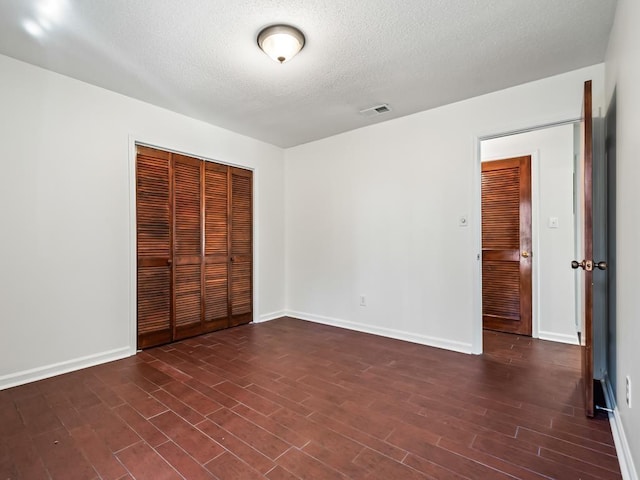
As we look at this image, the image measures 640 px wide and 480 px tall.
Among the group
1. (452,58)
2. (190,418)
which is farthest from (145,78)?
(190,418)

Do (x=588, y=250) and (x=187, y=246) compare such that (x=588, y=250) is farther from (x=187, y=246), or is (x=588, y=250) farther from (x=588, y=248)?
(x=187, y=246)

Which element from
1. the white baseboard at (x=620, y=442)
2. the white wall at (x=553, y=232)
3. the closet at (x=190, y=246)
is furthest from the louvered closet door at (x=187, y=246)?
the white wall at (x=553, y=232)

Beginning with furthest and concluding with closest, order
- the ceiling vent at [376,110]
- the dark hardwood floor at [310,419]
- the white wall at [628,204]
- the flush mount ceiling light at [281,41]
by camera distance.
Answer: the ceiling vent at [376,110], the flush mount ceiling light at [281,41], the dark hardwood floor at [310,419], the white wall at [628,204]

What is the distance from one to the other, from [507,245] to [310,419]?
123 inches

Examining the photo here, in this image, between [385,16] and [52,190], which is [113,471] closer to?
[52,190]

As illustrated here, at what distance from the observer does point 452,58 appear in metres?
2.45

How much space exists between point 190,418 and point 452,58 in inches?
121

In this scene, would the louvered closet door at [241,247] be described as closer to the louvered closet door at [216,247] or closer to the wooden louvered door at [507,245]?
the louvered closet door at [216,247]

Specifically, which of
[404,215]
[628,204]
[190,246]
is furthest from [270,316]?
[628,204]

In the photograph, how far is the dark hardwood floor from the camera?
1.59 meters

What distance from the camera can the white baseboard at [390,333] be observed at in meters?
3.23

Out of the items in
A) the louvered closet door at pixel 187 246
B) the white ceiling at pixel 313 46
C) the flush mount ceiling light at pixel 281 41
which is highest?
the white ceiling at pixel 313 46

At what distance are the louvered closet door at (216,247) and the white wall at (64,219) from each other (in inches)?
26.9

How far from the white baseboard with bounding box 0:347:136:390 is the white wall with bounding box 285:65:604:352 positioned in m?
2.27
